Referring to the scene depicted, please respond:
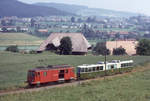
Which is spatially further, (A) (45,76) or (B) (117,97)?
(A) (45,76)

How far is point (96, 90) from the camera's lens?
3362 centimetres

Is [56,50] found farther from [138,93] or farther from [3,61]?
[138,93]

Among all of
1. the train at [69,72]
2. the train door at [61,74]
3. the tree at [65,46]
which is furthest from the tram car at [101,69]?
the tree at [65,46]

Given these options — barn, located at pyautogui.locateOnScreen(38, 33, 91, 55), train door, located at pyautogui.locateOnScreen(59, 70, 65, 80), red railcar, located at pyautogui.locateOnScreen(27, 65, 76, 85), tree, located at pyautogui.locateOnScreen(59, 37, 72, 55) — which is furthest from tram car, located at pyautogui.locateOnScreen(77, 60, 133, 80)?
barn, located at pyautogui.locateOnScreen(38, 33, 91, 55)

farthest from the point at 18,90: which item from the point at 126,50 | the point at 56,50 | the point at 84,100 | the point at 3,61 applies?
the point at 126,50

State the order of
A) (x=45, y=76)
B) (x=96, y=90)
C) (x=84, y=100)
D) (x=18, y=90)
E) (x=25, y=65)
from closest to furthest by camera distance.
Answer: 1. (x=84, y=100)
2. (x=96, y=90)
3. (x=18, y=90)
4. (x=45, y=76)
5. (x=25, y=65)

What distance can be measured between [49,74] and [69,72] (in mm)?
3952

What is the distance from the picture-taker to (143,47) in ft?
288

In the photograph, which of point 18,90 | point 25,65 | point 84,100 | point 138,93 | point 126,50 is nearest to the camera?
point 84,100

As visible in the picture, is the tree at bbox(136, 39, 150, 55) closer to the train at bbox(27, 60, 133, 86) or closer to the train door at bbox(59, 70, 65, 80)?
the train at bbox(27, 60, 133, 86)

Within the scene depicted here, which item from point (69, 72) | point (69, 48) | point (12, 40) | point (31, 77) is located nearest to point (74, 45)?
point (69, 48)

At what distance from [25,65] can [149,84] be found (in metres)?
23.0

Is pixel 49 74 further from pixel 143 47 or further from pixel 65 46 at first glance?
pixel 143 47

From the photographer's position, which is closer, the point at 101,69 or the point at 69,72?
the point at 69,72
